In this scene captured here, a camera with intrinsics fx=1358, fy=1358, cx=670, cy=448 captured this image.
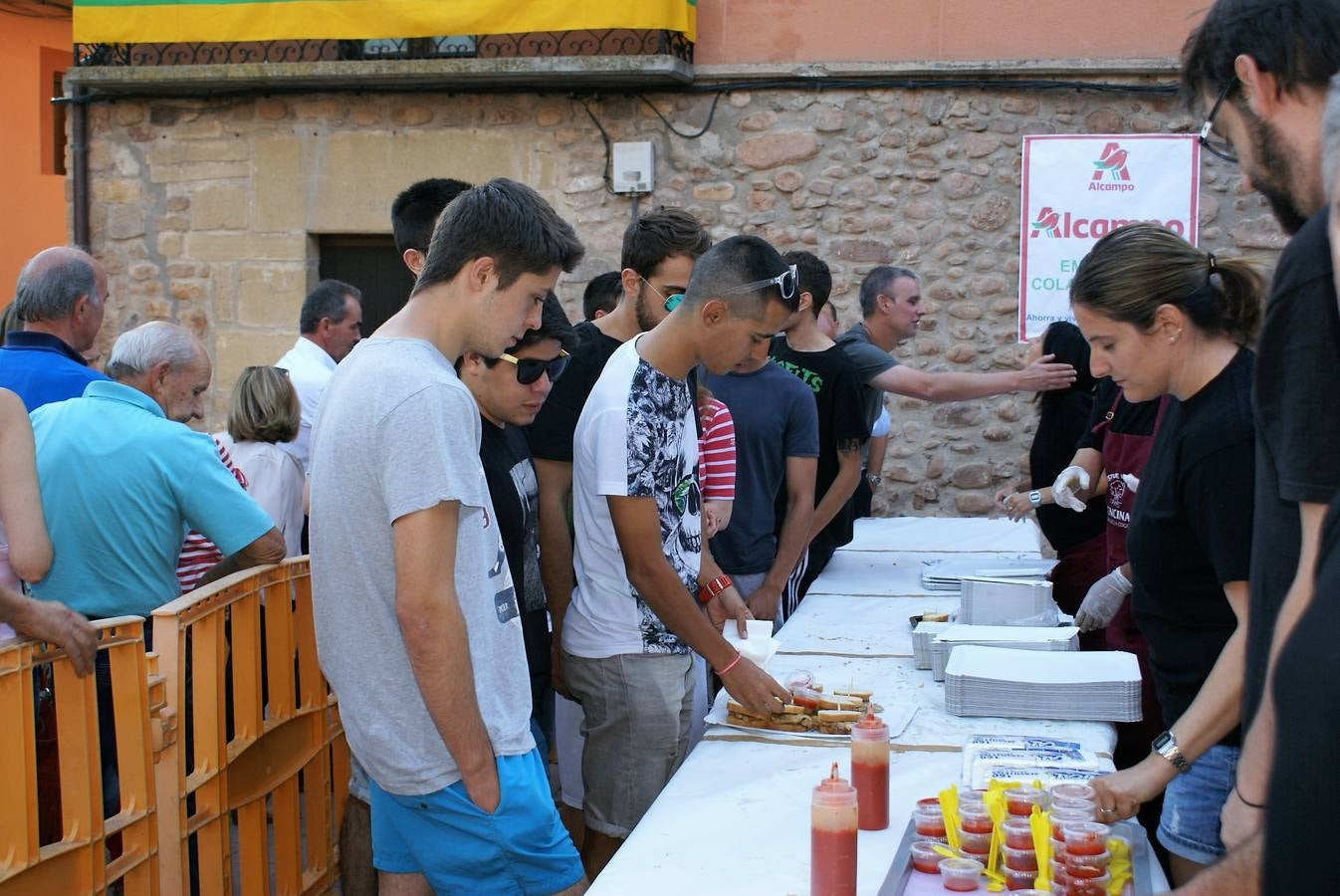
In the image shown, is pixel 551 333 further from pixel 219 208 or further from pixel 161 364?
pixel 219 208

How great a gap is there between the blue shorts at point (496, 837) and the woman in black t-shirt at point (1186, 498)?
2.99 feet

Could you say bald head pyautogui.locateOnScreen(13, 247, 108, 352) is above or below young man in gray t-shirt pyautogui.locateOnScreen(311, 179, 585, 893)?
above

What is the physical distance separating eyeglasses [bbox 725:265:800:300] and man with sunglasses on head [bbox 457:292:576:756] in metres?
0.41

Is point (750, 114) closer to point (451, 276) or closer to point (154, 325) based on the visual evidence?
point (154, 325)

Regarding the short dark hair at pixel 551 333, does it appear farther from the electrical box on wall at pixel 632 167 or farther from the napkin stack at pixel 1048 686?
the electrical box on wall at pixel 632 167

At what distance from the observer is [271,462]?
183 inches

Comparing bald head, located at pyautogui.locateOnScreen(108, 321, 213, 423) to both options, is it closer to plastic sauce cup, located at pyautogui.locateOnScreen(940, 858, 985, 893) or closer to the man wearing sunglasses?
plastic sauce cup, located at pyautogui.locateOnScreen(940, 858, 985, 893)

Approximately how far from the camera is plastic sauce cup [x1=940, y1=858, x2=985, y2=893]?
6.44 feet

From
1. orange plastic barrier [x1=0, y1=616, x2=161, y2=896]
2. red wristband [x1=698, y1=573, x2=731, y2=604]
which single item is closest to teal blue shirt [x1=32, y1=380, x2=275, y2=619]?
orange plastic barrier [x1=0, y1=616, x2=161, y2=896]

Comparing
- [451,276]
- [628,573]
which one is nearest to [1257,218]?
[628,573]

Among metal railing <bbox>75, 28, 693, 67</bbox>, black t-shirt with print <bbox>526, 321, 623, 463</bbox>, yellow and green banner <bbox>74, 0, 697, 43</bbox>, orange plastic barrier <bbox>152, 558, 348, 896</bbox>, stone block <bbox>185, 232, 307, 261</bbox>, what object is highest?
yellow and green banner <bbox>74, 0, 697, 43</bbox>

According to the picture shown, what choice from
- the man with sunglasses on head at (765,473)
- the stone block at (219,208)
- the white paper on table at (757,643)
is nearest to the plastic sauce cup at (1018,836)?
the white paper on table at (757,643)

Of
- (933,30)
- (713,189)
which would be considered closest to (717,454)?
(713,189)

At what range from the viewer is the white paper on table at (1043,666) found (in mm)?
2973
